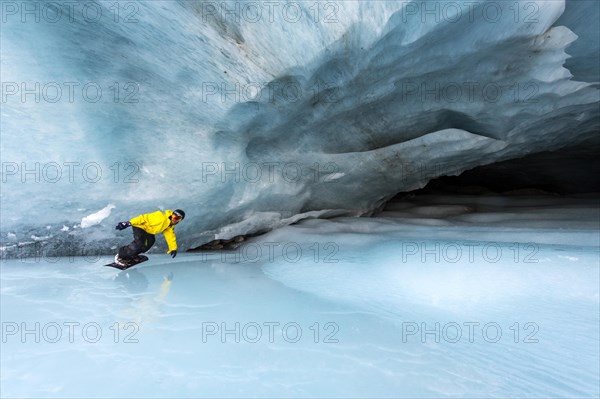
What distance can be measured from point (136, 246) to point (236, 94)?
1.78 meters

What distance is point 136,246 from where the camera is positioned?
3881mm

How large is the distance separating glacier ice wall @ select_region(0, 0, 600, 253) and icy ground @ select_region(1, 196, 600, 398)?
0.78 m

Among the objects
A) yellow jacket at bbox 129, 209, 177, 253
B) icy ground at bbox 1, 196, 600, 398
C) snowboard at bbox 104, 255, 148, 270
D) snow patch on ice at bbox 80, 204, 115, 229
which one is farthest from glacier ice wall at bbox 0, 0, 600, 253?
icy ground at bbox 1, 196, 600, 398

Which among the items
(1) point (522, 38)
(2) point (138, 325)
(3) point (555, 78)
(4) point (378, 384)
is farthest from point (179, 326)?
(3) point (555, 78)

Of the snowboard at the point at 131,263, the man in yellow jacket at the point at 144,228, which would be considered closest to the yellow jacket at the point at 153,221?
the man in yellow jacket at the point at 144,228

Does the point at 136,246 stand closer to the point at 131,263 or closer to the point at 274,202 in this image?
the point at 131,263

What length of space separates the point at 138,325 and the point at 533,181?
11.0 metres

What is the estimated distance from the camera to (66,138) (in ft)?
11.6

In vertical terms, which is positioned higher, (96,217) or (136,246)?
(96,217)

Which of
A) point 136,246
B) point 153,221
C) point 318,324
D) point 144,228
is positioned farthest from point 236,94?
point 318,324

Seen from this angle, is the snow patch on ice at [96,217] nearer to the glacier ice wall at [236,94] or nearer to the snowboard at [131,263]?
the glacier ice wall at [236,94]

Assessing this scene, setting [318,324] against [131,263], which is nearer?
[318,324]

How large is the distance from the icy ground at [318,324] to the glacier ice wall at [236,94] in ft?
2.56

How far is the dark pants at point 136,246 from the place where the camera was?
12.7 feet
